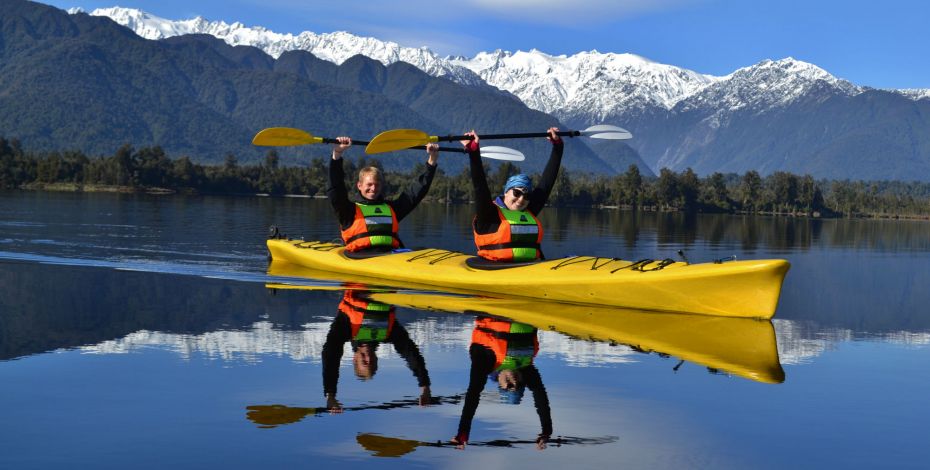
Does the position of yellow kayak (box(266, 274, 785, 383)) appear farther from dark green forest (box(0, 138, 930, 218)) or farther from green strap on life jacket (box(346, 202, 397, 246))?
dark green forest (box(0, 138, 930, 218))

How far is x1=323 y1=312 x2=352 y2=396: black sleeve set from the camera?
9.50m

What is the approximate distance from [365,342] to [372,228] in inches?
326

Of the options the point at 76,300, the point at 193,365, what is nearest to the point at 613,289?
the point at 193,365

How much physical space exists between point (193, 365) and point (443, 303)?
21.4 feet

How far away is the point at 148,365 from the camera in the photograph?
10273mm

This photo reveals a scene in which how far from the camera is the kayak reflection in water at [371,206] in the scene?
18281mm

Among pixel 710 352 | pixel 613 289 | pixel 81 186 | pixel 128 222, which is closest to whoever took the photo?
pixel 710 352

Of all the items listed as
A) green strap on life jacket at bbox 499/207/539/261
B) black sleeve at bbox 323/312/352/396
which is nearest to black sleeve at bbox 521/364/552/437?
black sleeve at bbox 323/312/352/396

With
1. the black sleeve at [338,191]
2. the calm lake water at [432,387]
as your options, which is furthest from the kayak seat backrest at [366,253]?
the calm lake water at [432,387]

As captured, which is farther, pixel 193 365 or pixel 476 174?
pixel 476 174

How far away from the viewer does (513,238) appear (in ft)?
56.0

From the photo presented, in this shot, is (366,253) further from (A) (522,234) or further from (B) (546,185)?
(B) (546,185)

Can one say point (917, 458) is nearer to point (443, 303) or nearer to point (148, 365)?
point (148, 365)

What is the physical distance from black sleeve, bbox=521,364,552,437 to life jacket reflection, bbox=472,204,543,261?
6.48 meters
